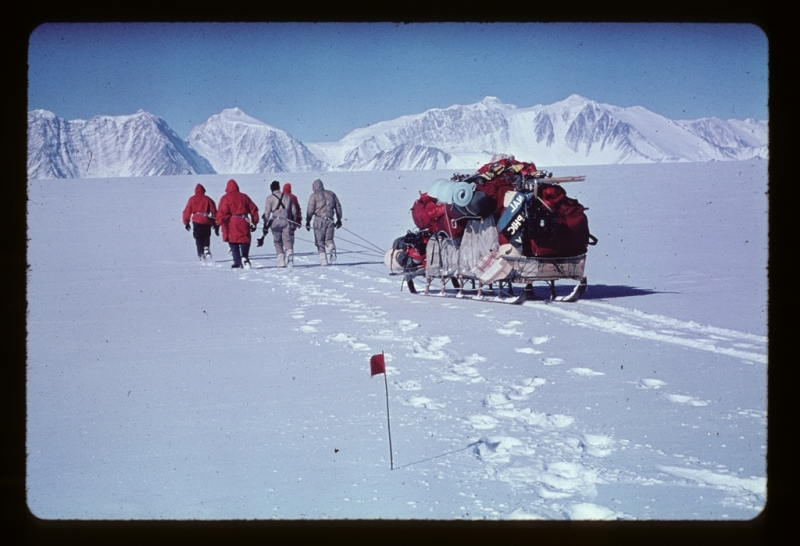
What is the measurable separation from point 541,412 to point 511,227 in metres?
3.56

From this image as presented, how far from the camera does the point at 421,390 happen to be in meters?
5.65

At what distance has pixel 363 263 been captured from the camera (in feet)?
47.5

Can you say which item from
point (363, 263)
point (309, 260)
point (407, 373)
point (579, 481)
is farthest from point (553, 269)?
point (309, 260)

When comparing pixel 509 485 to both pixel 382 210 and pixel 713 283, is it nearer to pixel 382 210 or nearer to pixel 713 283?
pixel 713 283

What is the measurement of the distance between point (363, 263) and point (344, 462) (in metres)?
10.1

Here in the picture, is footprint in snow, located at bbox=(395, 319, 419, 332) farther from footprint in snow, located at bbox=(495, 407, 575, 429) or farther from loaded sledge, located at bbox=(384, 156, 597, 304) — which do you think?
footprint in snow, located at bbox=(495, 407, 575, 429)

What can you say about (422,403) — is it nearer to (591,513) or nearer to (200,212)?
(591,513)

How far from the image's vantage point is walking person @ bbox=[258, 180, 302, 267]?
13266 mm

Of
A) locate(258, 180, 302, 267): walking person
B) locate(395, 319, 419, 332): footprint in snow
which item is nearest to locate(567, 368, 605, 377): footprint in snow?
locate(395, 319, 419, 332): footprint in snow

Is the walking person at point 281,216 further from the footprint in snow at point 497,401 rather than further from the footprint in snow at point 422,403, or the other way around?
the footprint in snow at point 497,401

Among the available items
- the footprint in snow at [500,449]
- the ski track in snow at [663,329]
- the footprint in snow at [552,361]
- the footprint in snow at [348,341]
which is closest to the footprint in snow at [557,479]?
the footprint in snow at [500,449]

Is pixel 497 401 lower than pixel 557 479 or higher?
higher

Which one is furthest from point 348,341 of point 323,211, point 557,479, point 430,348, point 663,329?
point 323,211

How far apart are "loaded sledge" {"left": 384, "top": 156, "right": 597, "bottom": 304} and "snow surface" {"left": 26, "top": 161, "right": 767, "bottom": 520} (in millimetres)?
430
